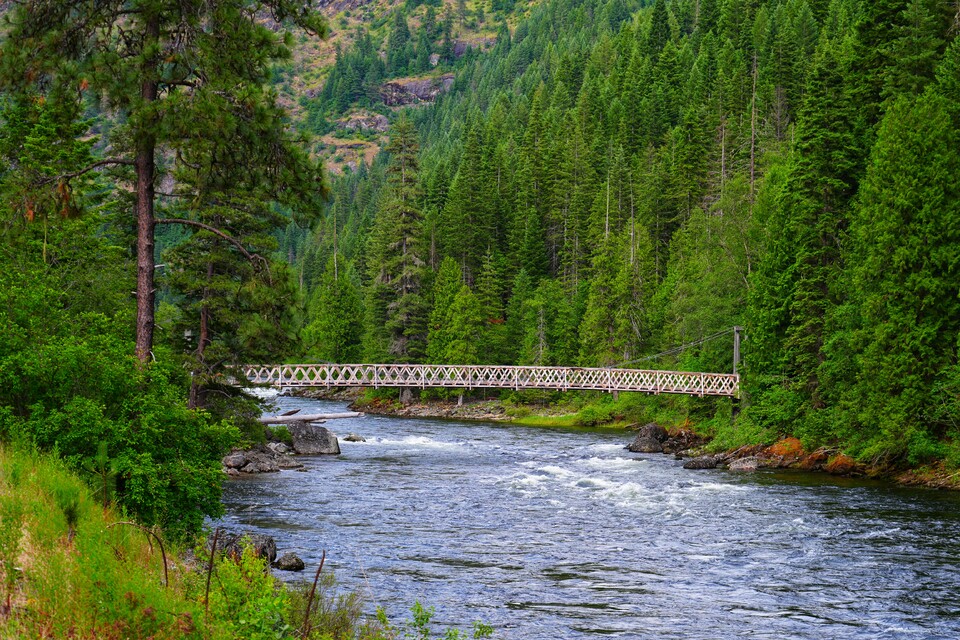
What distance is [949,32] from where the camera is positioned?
109 feet

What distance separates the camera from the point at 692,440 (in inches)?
1624

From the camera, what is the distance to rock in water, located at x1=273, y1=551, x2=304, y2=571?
1502cm

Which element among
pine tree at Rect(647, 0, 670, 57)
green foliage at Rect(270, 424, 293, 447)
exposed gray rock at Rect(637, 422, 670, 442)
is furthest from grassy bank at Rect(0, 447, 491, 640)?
pine tree at Rect(647, 0, 670, 57)

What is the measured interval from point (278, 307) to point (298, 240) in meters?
157

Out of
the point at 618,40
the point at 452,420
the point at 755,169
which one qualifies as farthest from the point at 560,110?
the point at 452,420

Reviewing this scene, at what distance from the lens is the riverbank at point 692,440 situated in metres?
28.9

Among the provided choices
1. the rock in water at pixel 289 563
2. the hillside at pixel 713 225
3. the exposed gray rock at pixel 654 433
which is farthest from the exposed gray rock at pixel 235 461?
the hillside at pixel 713 225

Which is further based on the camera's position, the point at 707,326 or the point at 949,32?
the point at 707,326

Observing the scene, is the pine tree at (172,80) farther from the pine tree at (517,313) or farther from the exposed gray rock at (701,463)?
the pine tree at (517,313)

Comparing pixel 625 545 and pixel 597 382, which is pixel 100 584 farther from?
pixel 597 382

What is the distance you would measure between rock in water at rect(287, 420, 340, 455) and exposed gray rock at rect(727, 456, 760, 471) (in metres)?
14.6

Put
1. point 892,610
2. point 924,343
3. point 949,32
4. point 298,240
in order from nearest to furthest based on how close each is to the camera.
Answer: point 892,610 → point 924,343 → point 949,32 → point 298,240

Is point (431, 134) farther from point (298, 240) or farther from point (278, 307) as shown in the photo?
point (278, 307)

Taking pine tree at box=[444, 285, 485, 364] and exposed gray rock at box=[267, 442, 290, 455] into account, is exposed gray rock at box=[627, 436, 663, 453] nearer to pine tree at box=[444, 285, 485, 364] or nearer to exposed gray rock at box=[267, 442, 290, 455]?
exposed gray rock at box=[267, 442, 290, 455]
